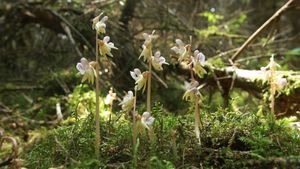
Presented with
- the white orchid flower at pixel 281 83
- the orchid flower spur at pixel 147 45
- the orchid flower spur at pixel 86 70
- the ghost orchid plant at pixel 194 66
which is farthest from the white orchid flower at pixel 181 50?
the white orchid flower at pixel 281 83

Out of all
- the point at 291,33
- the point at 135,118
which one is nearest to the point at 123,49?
the point at 135,118

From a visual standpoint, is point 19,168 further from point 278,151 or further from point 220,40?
point 220,40

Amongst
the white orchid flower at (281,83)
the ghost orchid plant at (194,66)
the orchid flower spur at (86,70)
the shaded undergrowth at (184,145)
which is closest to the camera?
the shaded undergrowth at (184,145)

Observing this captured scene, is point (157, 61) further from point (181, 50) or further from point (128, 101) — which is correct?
point (128, 101)

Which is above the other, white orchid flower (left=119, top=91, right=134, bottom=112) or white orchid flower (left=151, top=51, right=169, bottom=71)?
white orchid flower (left=151, top=51, right=169, bottom=71)

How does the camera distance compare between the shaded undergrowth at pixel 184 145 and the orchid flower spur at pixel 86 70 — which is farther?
the orchid flower spur at pixel 86 70

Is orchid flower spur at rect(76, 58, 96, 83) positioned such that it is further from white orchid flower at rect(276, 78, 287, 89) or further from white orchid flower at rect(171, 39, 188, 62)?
white orchid flower at rect(276, 78, 287, 89)

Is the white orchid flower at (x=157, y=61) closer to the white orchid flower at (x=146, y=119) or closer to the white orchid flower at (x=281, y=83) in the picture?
the white orchid flower at (x=146, y=119)

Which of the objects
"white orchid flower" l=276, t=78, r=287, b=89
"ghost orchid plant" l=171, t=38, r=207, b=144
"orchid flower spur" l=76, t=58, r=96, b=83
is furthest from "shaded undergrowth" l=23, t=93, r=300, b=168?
"orchid flower spur" l=76, t=58, r=96, b=83

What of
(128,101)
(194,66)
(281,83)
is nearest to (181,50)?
(194,66)

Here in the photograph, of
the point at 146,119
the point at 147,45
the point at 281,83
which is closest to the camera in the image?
the point at 146,119

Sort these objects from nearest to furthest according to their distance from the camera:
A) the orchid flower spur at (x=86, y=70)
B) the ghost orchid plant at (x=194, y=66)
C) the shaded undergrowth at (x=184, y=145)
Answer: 1. the shaded undergrowth at (x=184, y=145)
2. the orchid flower spur at (x=86, y=70)
3. the ghost orchid plant at (x=194, y=66)
